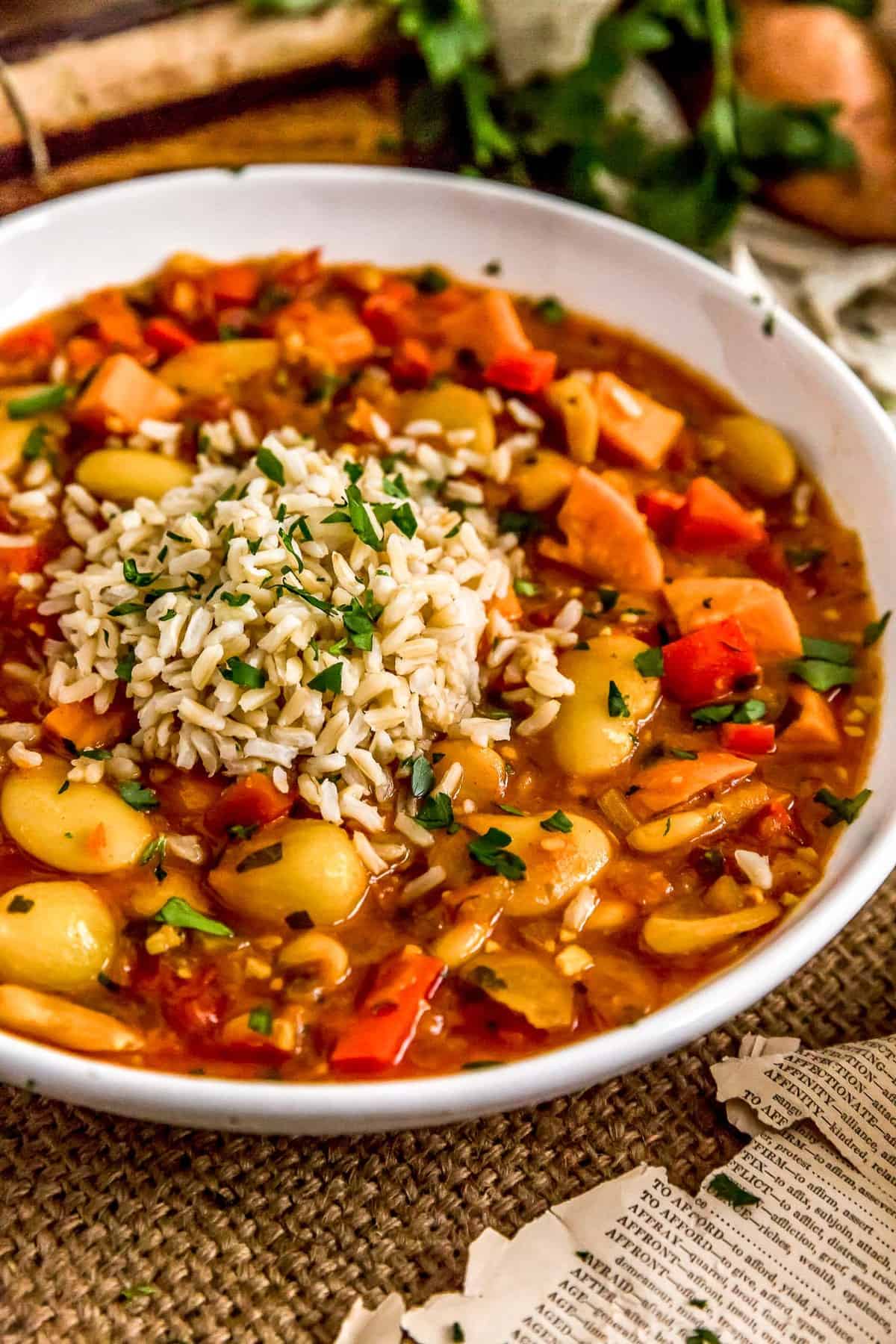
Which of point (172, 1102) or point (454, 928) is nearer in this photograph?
point (172, 1102)

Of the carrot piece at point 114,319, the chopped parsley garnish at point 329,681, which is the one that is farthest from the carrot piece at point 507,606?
the carrot piece at point 114,319

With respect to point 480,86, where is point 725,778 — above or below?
below

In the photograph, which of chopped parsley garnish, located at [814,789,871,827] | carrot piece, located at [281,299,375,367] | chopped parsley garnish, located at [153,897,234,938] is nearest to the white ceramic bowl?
chopped parsley garnish, located at [814,789,871,827]

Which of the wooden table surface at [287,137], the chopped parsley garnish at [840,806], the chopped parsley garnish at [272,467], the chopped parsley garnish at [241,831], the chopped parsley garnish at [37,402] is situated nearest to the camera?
the chopped parsley garnish at [241,831]

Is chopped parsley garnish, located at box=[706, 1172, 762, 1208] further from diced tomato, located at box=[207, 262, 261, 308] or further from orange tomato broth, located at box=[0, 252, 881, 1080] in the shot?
diced tomato, located at box=[207, 262, 261, 308]

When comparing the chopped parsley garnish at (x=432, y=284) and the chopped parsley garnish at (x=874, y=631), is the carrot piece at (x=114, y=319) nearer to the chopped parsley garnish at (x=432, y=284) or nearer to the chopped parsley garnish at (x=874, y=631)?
the chopped parsley garnish at (x=432, y=284)

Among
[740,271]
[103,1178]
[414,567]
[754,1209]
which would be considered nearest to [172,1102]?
[103,1178]

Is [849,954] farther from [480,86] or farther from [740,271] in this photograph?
[480,86]
